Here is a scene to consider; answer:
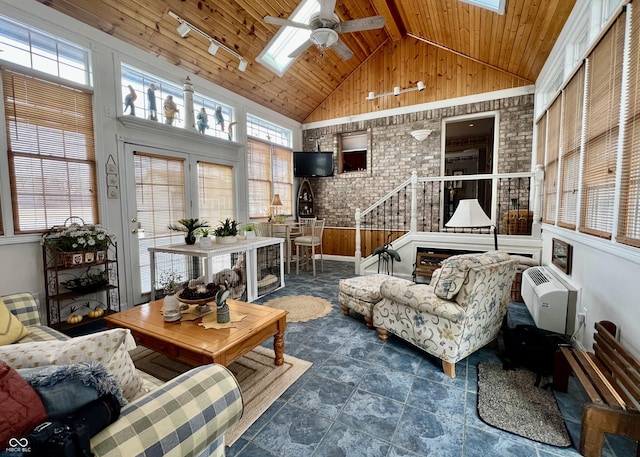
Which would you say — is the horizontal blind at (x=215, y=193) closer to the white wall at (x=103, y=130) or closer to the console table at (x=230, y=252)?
the white wall at (x=103, y=130)

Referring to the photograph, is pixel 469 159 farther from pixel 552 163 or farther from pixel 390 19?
pixel 552 163

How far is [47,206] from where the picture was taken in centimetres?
309

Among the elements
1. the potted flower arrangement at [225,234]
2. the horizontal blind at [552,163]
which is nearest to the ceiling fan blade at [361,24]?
the horizontal blind at [552,163]

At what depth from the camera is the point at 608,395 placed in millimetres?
1507

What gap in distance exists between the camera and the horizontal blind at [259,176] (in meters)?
5.97

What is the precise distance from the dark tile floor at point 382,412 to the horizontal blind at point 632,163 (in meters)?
1.21

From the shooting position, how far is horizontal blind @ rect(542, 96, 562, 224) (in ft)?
11.5

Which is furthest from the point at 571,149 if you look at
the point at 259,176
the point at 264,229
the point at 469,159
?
the point at 469,159

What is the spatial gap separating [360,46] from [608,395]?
21.2ft

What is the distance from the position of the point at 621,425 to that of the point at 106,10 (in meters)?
5.61

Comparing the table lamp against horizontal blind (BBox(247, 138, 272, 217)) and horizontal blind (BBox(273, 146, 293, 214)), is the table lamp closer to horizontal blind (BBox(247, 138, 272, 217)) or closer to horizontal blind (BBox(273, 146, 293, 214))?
horizontal blind (BBox(247, 138, 272, 217))

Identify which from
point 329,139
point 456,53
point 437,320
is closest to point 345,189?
point 329,139

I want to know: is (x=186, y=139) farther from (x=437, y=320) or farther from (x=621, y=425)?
(x=621, y=425)

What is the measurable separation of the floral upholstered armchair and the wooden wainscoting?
375 cm
